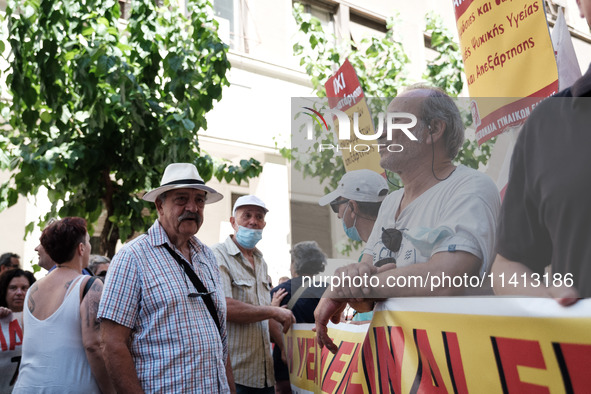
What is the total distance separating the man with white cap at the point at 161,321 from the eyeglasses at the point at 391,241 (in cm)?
123

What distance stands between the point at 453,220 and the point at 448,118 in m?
0.30

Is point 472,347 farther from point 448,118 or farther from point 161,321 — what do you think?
point 161,321

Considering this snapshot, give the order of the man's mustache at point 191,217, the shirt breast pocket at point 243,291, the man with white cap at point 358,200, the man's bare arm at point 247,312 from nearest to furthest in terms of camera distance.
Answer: the man with white cap at point 358,200 < the man's mustache at point 191,217 < the man's bare arm at point 247,312 < the shirt breast pocket at point 243,291

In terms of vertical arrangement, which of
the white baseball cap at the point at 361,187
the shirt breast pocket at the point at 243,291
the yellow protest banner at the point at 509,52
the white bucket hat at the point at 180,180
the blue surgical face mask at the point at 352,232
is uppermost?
the yellow protest banner at the point at 509,52

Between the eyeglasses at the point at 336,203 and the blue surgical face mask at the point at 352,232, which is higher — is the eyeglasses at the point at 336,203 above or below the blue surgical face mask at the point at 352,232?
above

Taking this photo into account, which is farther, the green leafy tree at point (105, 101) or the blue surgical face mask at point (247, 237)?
the green leafy tree at point (105, 101)

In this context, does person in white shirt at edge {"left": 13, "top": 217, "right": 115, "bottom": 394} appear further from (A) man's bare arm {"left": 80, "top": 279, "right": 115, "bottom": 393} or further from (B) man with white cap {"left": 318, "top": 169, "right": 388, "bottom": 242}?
(B) man with white cap {"left": 318, "top": 169, "right": 388, "bottom": 242}

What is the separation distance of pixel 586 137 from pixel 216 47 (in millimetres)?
4369

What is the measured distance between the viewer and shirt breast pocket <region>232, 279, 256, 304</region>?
377cm

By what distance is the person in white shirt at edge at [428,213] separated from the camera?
61.8 inches

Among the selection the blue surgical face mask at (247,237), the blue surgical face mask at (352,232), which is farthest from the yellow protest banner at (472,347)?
the blue surgical face mask at (247,237)

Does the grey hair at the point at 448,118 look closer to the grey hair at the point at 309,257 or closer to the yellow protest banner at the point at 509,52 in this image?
the grey hair at the point at 309,257

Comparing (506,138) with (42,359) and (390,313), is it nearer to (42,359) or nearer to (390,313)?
(390,313)

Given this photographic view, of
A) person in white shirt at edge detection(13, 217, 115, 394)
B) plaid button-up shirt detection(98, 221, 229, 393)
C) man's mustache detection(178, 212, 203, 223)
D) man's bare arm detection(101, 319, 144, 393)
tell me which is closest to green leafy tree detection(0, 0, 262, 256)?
person in white shirt at edge detection(13, 217, 115, 394)
